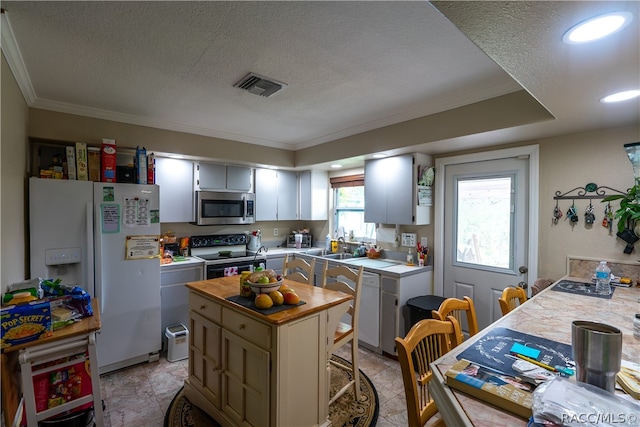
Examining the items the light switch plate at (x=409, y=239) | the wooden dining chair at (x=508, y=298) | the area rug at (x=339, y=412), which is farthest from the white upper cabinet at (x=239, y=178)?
the wooden dining chair at (x=508, y=298)

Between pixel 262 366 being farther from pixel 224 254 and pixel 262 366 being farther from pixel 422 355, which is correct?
pixel 224 254

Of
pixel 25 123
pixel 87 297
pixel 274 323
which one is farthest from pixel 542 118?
pixel 25 123

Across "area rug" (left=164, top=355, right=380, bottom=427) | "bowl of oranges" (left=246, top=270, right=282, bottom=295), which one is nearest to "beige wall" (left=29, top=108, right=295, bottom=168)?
"bowl of oranges" (left=246, top=270, right=282, bottom=295)

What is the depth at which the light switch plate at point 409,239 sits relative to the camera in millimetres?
3469

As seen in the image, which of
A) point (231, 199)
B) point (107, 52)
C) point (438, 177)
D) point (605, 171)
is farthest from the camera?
point (231, 199)

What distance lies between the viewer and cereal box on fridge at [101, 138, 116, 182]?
271 cm

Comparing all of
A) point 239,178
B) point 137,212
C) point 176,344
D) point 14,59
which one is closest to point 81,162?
point 137,212

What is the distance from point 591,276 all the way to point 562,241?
0.32 m

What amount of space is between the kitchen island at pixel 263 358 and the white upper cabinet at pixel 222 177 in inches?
71.6

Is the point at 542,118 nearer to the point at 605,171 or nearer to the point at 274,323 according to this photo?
the point at 605,171

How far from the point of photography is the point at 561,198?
2.49m

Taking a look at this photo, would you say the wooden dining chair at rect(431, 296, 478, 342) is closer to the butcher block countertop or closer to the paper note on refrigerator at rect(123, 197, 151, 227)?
the butcher block countertop

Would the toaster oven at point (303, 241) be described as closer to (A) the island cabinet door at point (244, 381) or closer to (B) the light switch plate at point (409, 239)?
(B) the light switch plate at point (409, 239)

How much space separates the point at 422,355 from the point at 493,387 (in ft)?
1.44
